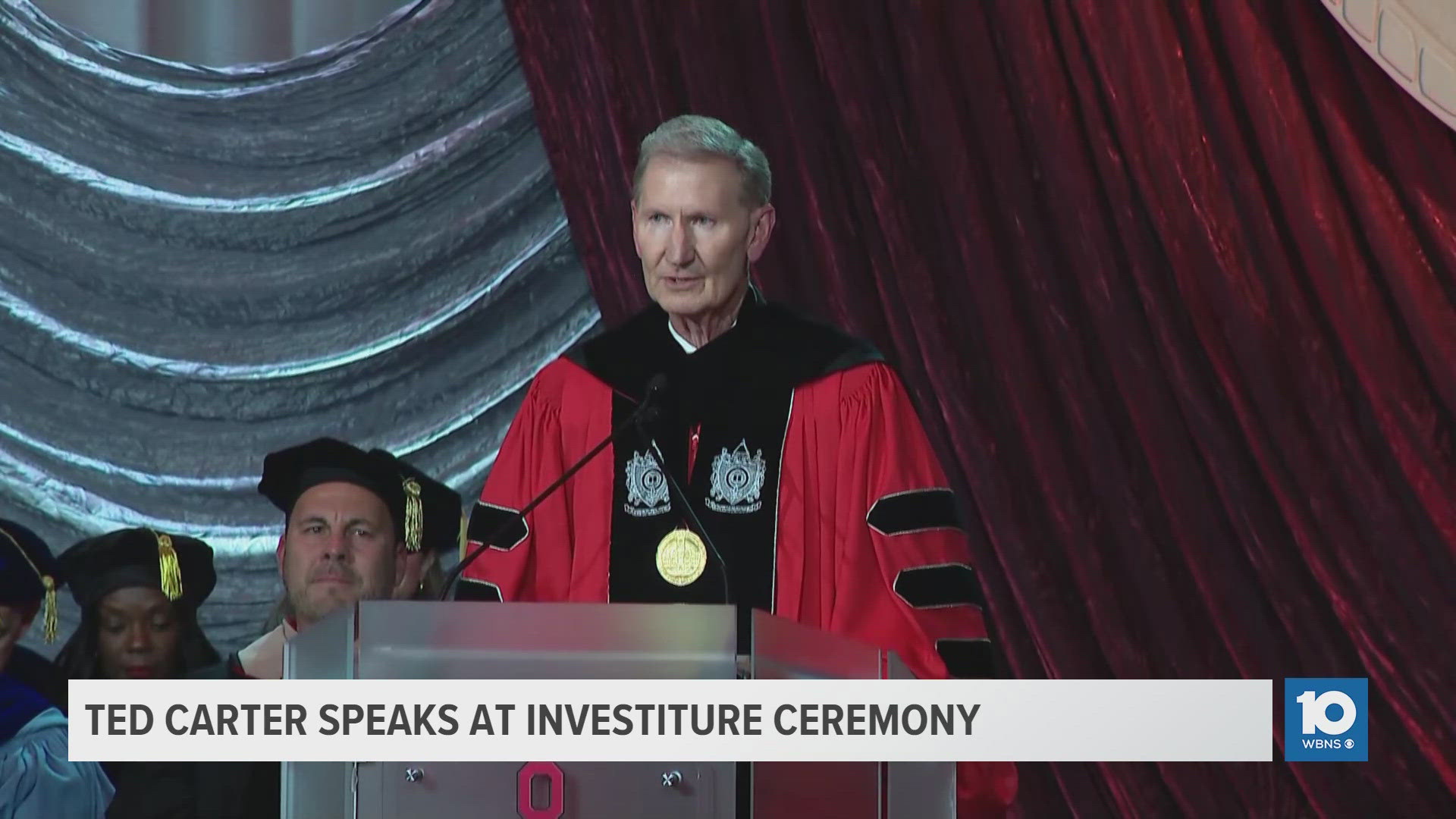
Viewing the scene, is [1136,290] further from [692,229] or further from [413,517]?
[692,229]

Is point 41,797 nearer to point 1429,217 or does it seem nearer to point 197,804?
point 197,804

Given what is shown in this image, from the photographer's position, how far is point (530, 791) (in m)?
2.02

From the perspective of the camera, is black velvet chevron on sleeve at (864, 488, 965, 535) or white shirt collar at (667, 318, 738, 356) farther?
white shirt collar at (667, 318, 738, 356)

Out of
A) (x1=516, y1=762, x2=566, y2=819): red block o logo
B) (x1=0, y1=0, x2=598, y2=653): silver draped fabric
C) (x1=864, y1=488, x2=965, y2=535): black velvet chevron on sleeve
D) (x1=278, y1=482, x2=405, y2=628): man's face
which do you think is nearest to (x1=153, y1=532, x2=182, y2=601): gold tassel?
(x1=278, y1=482, x2=405, y2=628): man's face

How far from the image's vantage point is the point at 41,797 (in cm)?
345

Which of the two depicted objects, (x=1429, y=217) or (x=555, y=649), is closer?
(x=555, y=649)

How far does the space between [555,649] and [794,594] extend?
962 mm

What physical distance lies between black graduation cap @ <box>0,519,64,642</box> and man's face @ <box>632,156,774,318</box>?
1617mm

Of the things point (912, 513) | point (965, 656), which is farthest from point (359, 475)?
point (965, 656)

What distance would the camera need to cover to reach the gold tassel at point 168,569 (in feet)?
13.4

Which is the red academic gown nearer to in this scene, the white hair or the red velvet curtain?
the white hair

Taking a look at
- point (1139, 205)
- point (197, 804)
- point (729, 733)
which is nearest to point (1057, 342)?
point (1139, 205)

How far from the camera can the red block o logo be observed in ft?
6.58

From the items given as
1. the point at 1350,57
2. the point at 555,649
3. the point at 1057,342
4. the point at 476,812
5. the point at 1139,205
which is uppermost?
the point at 1350,57
